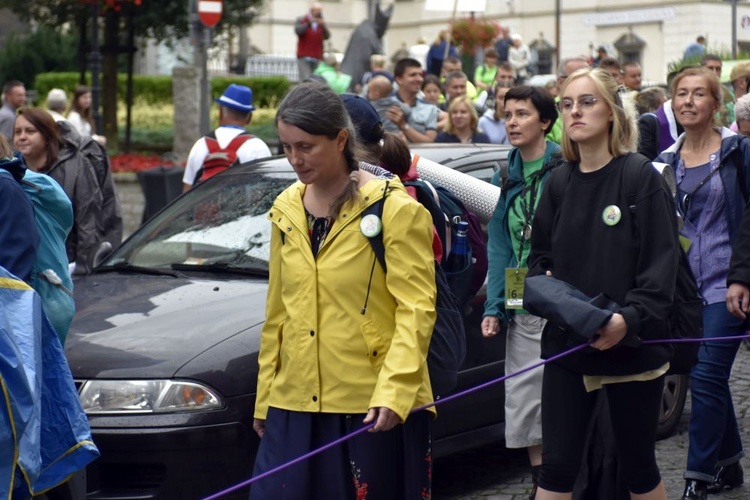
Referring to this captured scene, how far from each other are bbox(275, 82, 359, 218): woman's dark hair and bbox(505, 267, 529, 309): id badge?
170cm

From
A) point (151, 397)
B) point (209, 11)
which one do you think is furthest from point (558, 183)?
point (209, 11)

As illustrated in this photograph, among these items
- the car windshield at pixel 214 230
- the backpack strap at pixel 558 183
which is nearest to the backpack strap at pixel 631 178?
the backpack strap at pixel 558 183

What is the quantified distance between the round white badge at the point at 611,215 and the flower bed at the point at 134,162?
555 inches

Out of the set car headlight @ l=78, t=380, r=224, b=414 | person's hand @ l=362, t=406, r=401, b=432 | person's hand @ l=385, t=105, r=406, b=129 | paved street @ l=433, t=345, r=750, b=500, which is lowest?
paved street @ l=433, t=345, r=750, b=500

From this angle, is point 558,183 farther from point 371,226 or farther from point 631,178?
point 371,226

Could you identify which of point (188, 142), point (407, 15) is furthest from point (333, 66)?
point (407, 15)

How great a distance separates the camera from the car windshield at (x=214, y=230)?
648 cm

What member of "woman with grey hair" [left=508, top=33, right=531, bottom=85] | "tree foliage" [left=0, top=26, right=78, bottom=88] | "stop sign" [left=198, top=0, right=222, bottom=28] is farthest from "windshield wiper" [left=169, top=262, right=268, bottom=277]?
"tree foliage" [left=0, top=26, right=78, bottom=88]

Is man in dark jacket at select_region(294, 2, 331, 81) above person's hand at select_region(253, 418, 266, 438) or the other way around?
above

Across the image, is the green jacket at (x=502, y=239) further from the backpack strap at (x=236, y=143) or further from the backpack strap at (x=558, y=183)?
the backpack strap at (x=236, y=143)

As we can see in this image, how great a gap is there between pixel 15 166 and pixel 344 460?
65.2 inches

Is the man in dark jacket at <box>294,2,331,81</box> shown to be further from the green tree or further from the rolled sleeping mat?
the rolled sleeping mat

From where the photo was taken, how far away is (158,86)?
104ft

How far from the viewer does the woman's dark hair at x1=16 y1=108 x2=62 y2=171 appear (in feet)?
23.1
